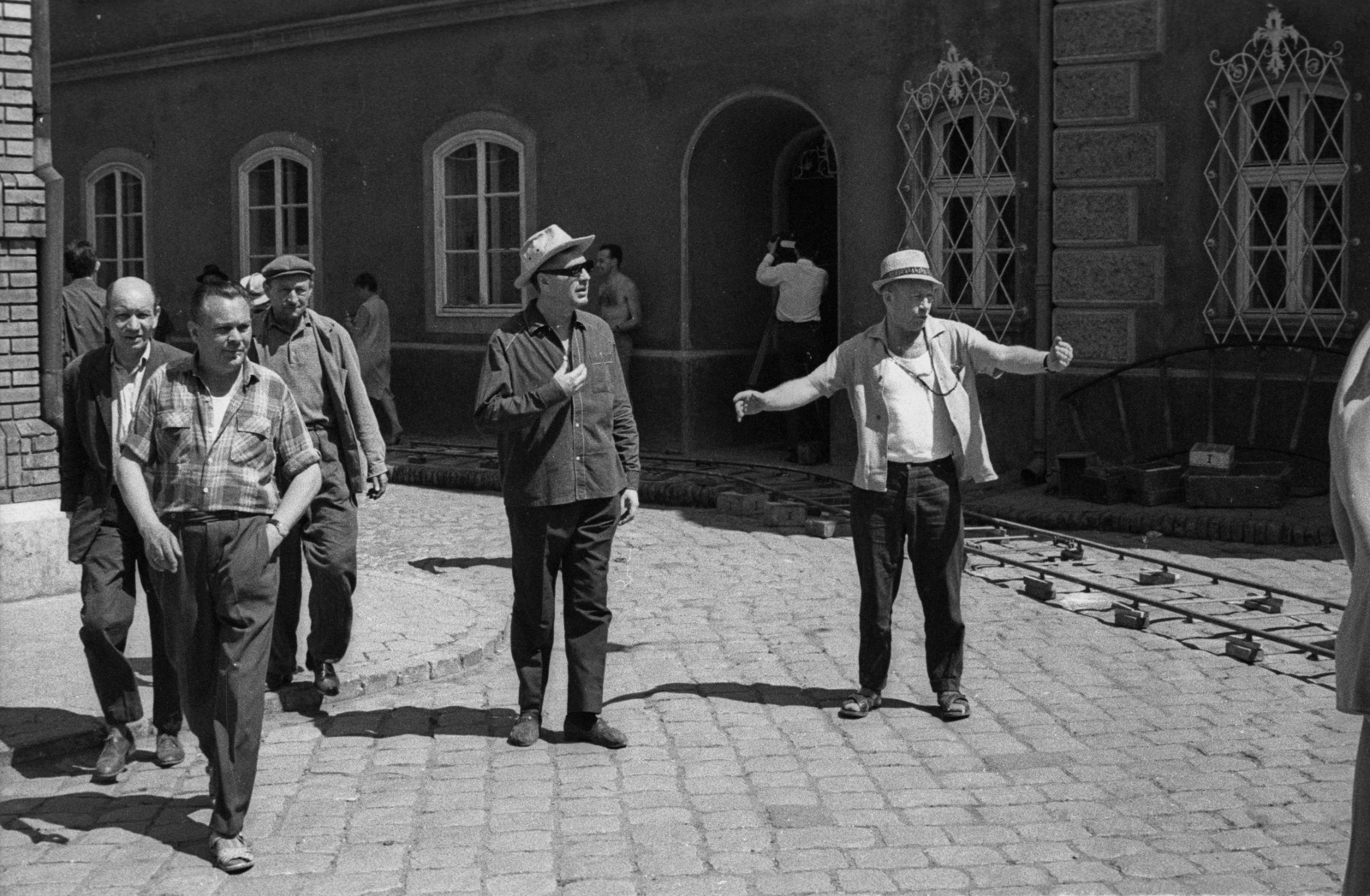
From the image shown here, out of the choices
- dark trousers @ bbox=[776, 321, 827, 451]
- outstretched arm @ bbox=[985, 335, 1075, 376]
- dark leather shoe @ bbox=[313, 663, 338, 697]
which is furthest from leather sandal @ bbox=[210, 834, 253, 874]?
dark trousers @ bbox=[776, 321, 827, 451]

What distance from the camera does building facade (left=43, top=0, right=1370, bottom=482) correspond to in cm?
1473

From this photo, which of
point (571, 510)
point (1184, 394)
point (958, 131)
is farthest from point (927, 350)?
point (958, 131)

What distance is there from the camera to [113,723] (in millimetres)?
7246

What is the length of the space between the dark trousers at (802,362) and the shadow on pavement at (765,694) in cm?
901

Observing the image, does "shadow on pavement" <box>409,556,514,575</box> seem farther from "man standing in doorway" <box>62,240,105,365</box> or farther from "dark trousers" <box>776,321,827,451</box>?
"dark trousers" <box>776,321,827,451</box>

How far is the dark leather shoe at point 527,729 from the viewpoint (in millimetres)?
7543

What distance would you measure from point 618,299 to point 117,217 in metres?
9.33

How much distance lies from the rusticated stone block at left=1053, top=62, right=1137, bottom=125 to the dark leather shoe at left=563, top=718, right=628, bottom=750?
9.05 m

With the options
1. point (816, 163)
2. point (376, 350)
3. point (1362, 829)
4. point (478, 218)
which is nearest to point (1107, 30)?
point (816, 163)

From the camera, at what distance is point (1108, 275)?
1537 cm

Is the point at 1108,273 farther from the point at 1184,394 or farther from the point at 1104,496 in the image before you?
the point at 1104,496

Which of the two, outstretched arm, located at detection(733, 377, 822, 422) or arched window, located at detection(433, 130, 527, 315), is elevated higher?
arched window, located at detection(433, 130, 527, 315)

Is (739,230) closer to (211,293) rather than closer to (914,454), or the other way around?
(914,454)

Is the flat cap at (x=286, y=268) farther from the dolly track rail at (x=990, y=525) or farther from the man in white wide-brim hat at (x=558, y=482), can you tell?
the dolly track rail at (x=990, y=525)
